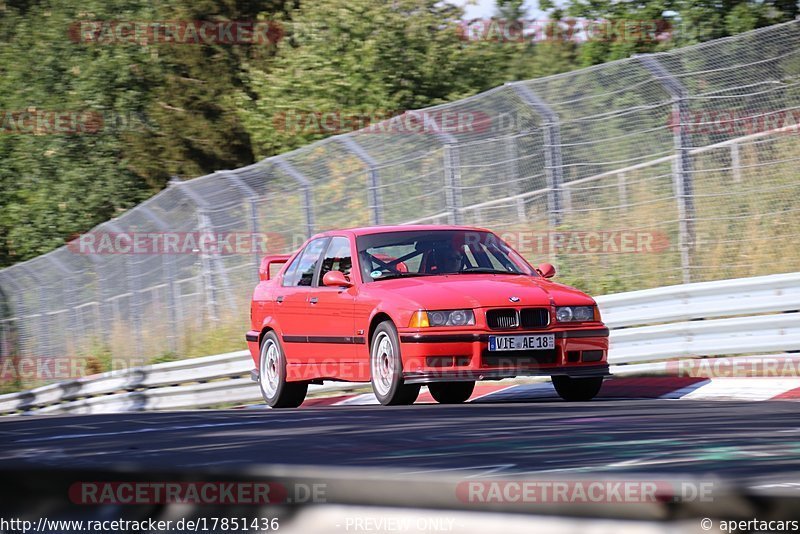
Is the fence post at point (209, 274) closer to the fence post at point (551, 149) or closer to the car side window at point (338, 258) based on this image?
the fence post at point (551, 149)

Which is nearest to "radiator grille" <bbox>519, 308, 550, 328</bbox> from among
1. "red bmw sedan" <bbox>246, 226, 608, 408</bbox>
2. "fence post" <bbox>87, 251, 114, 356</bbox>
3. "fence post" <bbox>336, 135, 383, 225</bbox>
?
"red bmw sedan" <bbox>246, 226, 608, 408</bbox>

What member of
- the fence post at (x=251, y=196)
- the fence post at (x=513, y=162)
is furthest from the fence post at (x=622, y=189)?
the fence post at (x=251, y=196)

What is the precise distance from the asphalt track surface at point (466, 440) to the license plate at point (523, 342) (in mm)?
1252

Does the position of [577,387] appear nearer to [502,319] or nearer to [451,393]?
[502,319]

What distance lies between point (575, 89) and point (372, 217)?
10.7 feet

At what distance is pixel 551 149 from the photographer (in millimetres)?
13961

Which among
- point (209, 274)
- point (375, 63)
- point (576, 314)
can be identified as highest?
point (375, 63)

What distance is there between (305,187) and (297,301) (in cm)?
570

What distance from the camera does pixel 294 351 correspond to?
36.7ft

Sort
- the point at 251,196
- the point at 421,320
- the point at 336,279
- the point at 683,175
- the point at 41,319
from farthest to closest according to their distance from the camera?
the point at 41,319
the point at 251,196
the point at 683,175
the point at 336,279
the point at 421,320

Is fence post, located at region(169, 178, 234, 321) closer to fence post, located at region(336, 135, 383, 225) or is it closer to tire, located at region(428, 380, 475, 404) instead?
fence post, located at region(336, 135, 383, 225)

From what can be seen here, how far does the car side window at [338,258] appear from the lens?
428 inches

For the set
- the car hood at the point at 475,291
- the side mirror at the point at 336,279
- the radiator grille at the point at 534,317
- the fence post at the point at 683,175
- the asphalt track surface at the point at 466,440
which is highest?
the fence post at the point at 683,175

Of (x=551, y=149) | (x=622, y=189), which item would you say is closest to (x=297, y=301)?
(x=551, y=149)
